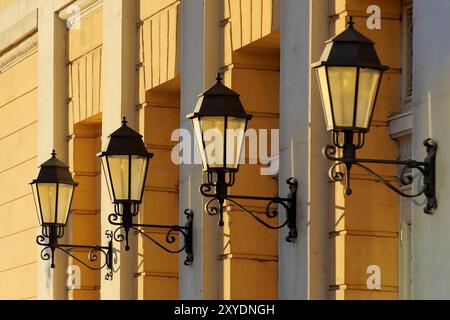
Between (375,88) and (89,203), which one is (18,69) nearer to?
(89,203)

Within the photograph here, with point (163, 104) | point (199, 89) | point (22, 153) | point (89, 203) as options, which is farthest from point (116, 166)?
point (22, 153)

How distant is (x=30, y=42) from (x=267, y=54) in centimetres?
697

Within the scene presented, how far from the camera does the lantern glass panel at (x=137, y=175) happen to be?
14.7 metres

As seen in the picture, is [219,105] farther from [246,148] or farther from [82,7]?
[82,7]

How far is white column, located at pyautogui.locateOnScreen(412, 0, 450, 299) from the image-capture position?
38.1 ft

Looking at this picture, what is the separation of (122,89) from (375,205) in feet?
16.7

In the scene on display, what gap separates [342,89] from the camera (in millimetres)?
11305

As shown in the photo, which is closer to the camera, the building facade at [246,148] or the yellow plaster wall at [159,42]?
the building facade at [246,148]

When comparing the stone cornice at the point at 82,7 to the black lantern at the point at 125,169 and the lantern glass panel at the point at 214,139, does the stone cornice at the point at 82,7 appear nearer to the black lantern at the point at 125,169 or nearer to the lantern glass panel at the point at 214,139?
the black lantern at the point at 125,169

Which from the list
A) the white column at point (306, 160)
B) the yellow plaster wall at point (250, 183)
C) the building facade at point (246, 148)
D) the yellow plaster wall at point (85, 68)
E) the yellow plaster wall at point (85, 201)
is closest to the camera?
the building facade at point (246, 148)

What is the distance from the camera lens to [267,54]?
51.2ft

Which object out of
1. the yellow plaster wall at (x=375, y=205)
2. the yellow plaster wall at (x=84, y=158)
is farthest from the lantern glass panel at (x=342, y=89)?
the yellow plaster wall at (x=84, y=158)

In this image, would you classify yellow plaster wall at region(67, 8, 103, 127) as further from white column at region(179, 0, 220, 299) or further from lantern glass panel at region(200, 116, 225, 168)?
lantern glass panel at region(200, 116, 225, 168)

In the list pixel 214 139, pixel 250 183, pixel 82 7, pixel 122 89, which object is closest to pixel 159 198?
pixel 122 89
